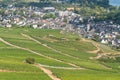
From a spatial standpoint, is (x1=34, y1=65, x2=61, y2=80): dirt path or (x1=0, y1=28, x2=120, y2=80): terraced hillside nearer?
(x1=34, y1=65, x2=61, y2=80): dirt path

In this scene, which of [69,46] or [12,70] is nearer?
[12,70]

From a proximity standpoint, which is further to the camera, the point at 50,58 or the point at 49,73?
the point at 50,58

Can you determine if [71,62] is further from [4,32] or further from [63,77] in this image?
[4,32]

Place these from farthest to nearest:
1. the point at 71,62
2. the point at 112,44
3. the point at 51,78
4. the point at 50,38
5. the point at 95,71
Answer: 1. the point at 112,44
2. the point at 50,38
3. the point at 71,62
4. the point at 95,71
5. the point at 51,78

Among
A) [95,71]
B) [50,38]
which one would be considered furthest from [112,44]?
[95,71]

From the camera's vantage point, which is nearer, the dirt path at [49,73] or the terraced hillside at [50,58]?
the dirt path at [49,73]

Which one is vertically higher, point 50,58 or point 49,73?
point 49,73

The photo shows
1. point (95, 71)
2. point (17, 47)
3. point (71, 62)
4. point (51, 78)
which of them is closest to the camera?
point (51, 78)
